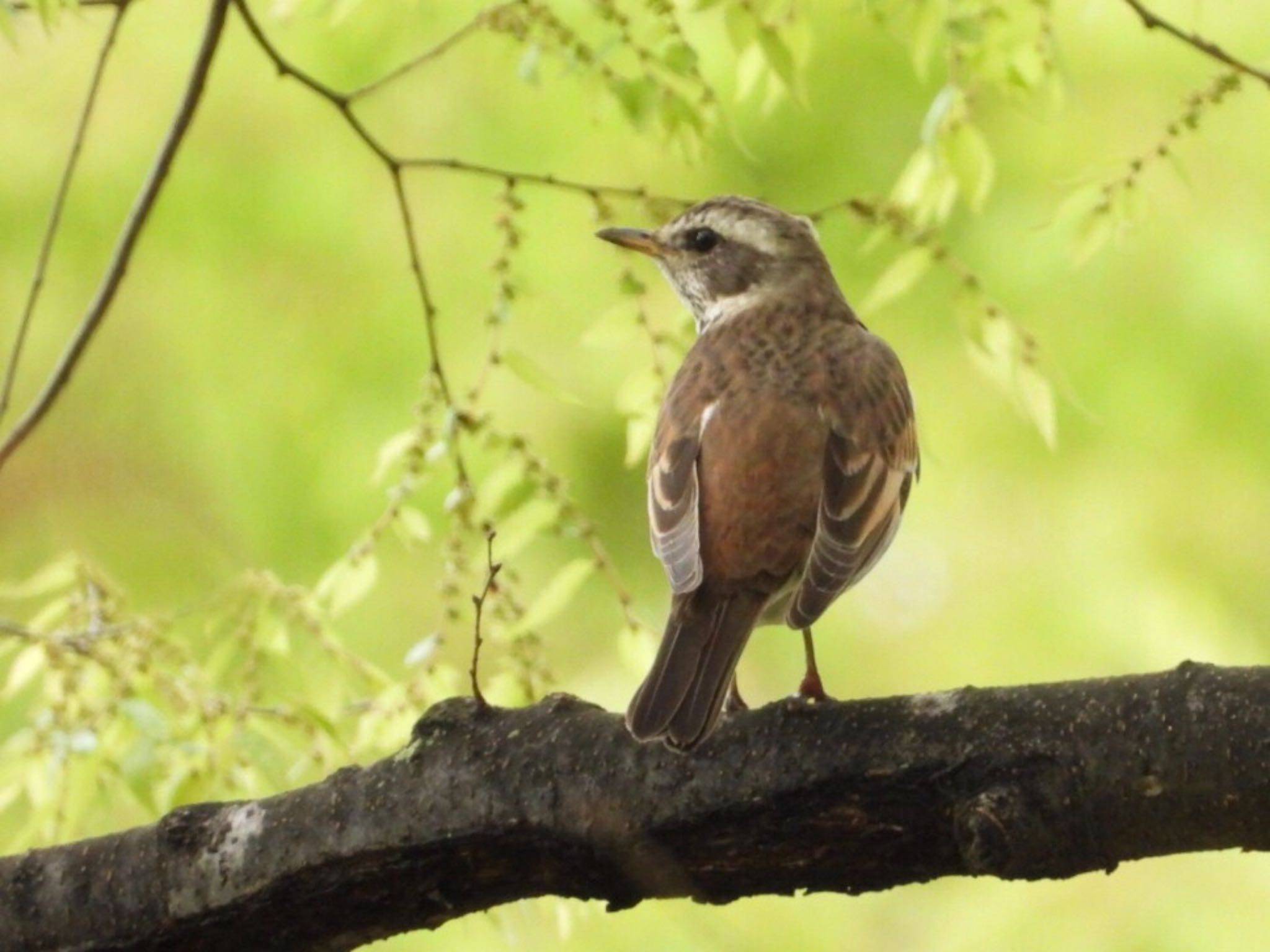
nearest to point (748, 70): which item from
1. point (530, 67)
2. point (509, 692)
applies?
point (530, 67)

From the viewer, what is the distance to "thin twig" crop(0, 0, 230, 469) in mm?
4582

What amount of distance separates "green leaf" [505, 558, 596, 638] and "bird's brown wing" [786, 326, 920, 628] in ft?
1.63

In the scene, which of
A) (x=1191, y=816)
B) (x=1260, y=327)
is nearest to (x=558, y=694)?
(x=1191, y=816)

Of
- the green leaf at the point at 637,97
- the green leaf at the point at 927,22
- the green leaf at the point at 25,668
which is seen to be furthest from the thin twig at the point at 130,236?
the green leaf at the point at 927,22

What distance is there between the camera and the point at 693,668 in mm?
3906

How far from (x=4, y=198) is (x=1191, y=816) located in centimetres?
611

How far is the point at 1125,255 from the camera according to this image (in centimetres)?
787

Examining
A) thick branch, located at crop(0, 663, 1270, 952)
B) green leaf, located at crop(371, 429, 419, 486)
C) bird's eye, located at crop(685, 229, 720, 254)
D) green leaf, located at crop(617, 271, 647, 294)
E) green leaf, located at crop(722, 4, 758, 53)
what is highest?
bird's eye, located at crop(685, 229, 720, 254)

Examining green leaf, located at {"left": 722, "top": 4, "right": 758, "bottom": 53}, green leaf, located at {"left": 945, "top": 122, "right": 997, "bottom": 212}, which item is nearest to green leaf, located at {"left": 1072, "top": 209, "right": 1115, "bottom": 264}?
green leaf, located at {"left": 945, "top": 122, "right": 997, "bottom": 212}

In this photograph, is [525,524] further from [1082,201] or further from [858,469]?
[1082,201]

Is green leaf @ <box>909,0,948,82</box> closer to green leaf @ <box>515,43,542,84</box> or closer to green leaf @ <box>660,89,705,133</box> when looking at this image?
green leaf @ <box>660,89,705,133</box>

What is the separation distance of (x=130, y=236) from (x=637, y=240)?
1.59 m

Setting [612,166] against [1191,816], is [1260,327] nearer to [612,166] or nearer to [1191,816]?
[612,166]

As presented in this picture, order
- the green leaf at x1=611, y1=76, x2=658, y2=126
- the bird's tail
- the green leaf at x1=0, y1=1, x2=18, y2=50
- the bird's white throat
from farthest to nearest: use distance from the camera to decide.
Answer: the bird's white throat
the green leaf at x1=611, y1=76, x2=658, y2=126
the green leaf at x1=0, y1=1, x2=18, y2=50
the bird's tail
